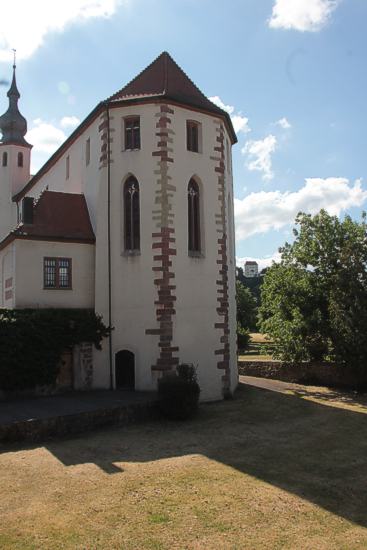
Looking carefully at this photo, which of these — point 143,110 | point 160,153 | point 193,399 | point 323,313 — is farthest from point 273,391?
point 143,110

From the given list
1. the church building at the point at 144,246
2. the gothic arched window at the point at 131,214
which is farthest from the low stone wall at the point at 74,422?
the gothic arched window at the point at 131,214

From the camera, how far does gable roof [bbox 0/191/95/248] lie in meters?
→ 20.0

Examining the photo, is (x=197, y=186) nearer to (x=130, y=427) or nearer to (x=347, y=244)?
(x=347, y=244)

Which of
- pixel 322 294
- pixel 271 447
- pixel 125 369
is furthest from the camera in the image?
pixel 322 294

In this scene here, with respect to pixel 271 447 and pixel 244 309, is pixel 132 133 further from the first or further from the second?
pixel 244 309

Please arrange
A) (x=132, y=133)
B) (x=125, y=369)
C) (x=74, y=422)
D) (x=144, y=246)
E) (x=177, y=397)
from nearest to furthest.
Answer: (x=74, y=422) < (x=177, y=397) < (x=144, y=246) < (x=125, y=369) < (x=132, y=133)

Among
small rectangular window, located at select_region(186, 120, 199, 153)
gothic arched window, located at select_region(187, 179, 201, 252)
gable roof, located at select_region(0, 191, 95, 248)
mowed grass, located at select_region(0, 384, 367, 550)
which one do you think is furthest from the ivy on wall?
small rectangular window, located at select_region(186, 120, 199, 153)

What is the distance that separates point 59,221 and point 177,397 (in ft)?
31.1

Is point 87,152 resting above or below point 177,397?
above

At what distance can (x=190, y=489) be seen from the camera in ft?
30.7

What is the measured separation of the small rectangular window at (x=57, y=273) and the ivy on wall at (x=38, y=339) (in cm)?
142

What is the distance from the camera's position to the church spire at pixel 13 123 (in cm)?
3638

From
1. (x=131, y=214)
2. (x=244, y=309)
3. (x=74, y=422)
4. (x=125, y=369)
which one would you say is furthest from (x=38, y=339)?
(x=244, y=309)

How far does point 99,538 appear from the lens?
718cm
